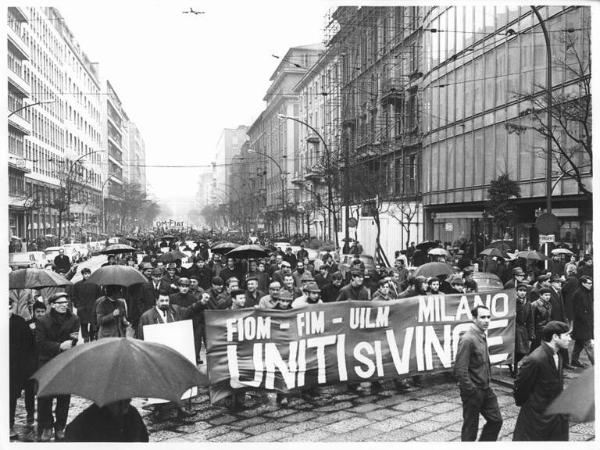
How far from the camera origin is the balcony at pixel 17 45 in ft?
142

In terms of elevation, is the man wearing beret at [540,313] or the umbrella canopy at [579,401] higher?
the umbrella canopy at [579,401]

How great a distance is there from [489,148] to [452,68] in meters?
5.12

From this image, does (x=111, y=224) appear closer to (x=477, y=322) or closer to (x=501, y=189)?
(x=501, y=189)

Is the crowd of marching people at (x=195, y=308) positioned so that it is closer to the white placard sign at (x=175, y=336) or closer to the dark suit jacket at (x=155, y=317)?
the dark suit jacket at (x=155, y=317)

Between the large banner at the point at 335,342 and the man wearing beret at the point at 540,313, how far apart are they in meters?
0.92

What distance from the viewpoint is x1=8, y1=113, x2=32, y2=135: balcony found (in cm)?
4741

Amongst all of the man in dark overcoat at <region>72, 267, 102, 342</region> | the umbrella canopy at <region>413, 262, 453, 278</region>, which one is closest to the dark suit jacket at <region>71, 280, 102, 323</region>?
the man in dark overcoat at <region>72, 267, 102, 342</region>

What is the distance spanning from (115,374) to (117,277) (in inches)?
257

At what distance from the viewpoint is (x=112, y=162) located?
375 feet

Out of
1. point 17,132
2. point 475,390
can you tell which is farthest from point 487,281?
point 17,132

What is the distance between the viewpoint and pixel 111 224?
94625mm

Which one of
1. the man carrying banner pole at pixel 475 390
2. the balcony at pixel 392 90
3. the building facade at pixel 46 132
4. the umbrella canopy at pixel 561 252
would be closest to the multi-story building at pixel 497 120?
the umbrella canopy at pixel 561 252

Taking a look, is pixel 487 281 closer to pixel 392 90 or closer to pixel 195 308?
pixel 195 308

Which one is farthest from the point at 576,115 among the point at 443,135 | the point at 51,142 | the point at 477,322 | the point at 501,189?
the point at 51,142
